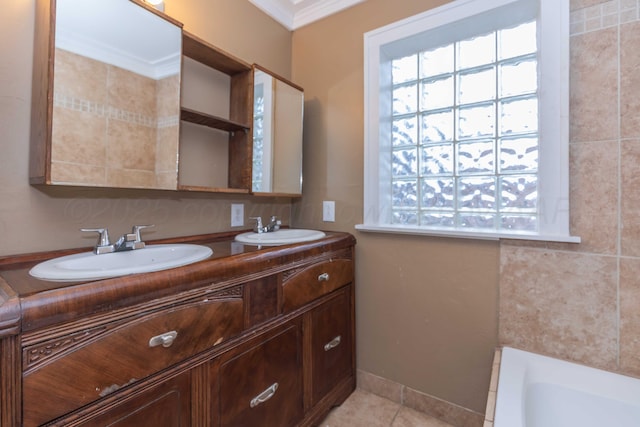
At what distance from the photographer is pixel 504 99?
4.75 ft

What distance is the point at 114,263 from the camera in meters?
1.04

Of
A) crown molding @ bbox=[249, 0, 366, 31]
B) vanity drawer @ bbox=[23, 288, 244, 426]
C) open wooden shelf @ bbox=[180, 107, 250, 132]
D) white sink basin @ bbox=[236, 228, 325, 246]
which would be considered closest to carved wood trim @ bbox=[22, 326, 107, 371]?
vanity drawer @ bbox=[23, 288, 244, 426]

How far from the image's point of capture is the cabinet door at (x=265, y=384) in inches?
39.0

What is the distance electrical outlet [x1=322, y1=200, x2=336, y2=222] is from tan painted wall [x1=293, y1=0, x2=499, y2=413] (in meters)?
0.03

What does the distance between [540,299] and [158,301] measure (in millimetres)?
1522

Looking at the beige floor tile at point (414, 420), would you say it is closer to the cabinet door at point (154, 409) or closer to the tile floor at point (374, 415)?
the tile floor at point (374, 415)

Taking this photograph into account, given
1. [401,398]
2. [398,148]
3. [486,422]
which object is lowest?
[401,398]

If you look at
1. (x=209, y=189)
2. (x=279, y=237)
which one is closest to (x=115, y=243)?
(x=209, y=189)

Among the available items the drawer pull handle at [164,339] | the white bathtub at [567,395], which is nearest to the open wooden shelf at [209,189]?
the drawer pull handle at [164,339]

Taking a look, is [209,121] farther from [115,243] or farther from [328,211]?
[328,211]

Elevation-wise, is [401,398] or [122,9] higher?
[122,9]

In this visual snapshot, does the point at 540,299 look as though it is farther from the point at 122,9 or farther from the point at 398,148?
the point at 122,9

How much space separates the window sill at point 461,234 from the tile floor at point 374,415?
0.97m

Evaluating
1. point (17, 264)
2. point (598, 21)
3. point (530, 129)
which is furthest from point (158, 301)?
point (598, 21)
